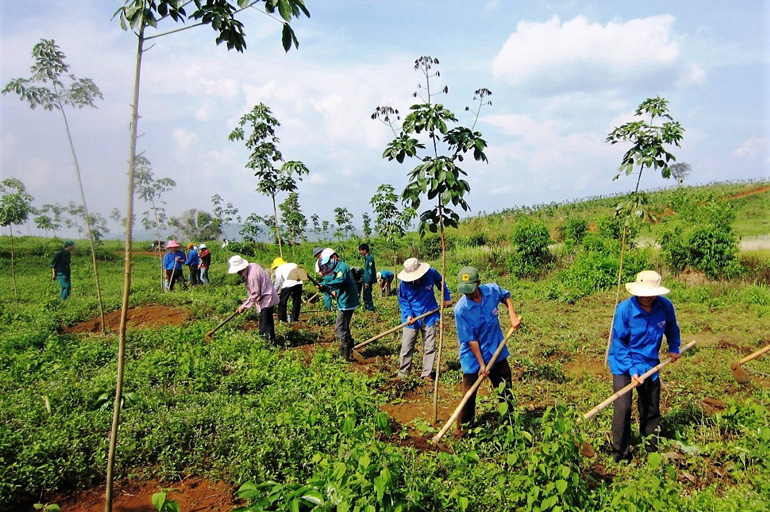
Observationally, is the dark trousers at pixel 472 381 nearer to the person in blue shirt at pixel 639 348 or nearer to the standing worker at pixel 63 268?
the person in blue shirt at pixel 639 348

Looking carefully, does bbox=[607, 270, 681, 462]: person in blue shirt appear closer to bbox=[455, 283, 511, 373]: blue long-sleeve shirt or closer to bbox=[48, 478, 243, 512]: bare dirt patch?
bbox=[455, 283, 511, 373]: blue long-sleeve shirt

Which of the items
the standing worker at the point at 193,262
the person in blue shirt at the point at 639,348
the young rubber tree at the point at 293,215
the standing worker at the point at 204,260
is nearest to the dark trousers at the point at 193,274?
the standing worker at the point at 193,262

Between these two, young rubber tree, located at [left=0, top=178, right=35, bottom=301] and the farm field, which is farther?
young rubber tree, located at [left=0, top=178, right=35, bottom=301]

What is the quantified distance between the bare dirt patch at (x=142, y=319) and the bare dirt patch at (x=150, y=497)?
5.82 m

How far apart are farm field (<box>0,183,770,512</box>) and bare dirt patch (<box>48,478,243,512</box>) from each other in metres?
0.01

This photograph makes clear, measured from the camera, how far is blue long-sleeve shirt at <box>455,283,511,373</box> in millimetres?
4629

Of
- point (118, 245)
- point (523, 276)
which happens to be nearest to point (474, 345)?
point (523, 276)

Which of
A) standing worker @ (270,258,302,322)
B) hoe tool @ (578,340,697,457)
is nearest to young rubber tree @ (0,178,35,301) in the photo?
standing worker @ (270,258,302,322)

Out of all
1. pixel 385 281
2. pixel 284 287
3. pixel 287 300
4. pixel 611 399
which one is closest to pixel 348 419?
pixel 611 399

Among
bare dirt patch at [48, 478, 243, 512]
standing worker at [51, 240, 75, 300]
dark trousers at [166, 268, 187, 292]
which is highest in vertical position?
standing worker at [51, 240, 75, 300]

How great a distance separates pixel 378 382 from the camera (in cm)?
635

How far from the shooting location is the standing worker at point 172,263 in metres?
13.4

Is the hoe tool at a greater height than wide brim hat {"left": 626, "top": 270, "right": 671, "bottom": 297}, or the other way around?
wide brim hat {"left": 626, "top": 270, "right": 671, "bottom": 297}

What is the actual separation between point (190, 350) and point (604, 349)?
6.58m
